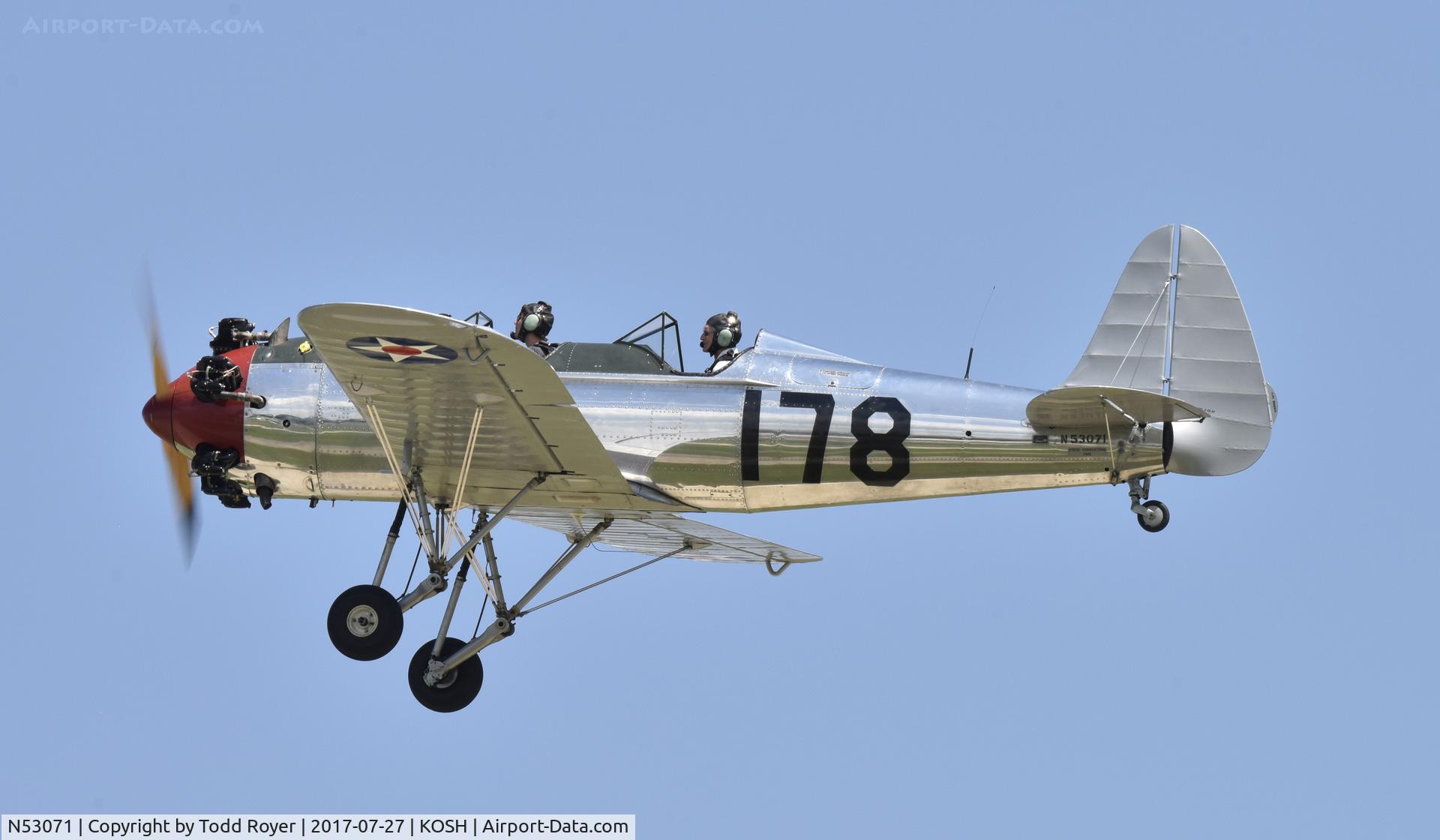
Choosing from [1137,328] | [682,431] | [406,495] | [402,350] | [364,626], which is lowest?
[364,626]

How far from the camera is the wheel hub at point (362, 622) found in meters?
13.1

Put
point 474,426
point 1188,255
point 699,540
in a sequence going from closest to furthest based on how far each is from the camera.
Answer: point 474,426 < point 1188,255 < point 699,540

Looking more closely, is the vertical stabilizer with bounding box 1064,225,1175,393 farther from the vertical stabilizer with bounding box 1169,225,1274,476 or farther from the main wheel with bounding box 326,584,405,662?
the main wheel with bounding box 326,584,405,662

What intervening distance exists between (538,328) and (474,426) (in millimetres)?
1422

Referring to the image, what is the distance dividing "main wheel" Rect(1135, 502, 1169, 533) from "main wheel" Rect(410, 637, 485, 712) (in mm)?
5150

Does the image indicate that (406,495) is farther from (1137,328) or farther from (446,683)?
(1137,328)

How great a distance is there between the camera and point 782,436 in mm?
13562

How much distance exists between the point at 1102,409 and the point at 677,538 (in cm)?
436

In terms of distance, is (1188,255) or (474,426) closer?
(474,426)

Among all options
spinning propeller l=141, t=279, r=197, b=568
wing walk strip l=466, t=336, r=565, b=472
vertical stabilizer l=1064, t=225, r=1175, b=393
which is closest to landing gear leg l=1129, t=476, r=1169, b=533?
vertical stabilizer l=1064, t=225, r=1175, b=393

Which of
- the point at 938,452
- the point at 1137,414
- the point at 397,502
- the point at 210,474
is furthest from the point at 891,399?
the point at 210,474

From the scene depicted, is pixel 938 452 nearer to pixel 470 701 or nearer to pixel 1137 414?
pixel 1137 414

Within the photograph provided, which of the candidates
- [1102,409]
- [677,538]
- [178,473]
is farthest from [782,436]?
[178,473]

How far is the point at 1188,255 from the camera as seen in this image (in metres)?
13.8
